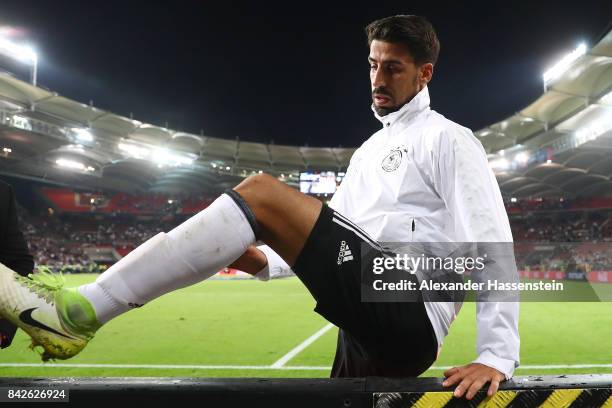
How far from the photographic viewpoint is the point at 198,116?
61281 mm

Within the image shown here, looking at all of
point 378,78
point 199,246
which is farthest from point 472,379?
point 378,78

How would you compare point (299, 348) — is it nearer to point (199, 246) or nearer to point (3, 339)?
point (3, 339)

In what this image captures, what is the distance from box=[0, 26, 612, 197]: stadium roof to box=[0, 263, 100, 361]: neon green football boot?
2752 cm

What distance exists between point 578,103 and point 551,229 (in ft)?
47.8

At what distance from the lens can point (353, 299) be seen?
1.83 metres

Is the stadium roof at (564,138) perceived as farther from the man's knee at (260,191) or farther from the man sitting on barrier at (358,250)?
the man's knee at (260,191)

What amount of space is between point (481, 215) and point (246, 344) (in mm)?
5179

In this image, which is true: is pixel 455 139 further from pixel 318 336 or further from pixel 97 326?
pixel 318 336

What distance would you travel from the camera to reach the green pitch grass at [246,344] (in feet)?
16.1

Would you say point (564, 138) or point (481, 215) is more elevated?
point (564, 138)

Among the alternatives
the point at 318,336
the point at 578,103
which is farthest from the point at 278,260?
the point at 578,103

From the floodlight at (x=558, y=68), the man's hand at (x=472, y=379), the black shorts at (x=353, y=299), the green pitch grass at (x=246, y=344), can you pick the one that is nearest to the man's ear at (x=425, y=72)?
the black shorts at (x=353, y=299)

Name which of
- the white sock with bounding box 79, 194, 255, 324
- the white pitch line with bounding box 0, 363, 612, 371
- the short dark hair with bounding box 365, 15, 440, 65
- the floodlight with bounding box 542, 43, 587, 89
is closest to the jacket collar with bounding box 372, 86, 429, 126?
the short dark hair with bounding box 365, 15, 440, 65

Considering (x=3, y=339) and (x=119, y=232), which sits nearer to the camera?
(x=3, y=339)
